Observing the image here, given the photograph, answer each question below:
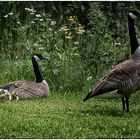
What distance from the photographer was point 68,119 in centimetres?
880

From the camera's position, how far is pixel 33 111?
31.1ft

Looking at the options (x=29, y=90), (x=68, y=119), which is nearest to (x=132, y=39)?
(x=68, y=119)

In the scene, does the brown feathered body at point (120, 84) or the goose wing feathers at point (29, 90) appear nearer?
the brown feathered body at point (120, 84)

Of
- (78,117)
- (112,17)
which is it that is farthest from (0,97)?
(112,17)

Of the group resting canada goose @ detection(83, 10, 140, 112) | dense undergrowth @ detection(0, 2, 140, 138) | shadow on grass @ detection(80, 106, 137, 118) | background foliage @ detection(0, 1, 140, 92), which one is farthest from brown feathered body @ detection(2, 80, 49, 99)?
resting canada goose @ detection(83, 10, 140, 112)

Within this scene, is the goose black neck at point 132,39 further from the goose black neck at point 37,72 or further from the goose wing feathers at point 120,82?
the goose black neck at point 37,72

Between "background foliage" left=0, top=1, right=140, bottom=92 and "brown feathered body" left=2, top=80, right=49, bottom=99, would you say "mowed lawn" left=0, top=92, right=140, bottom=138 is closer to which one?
"brown feathered body" left=2, top=80, right=49, bottom=99

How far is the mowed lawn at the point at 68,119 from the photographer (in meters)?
7.88

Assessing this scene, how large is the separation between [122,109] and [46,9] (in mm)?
9098

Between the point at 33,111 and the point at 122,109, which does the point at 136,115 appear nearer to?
the point at 122,109

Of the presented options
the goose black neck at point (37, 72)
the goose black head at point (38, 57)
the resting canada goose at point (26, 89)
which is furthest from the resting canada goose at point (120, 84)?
the goose black head at point (38, 57)

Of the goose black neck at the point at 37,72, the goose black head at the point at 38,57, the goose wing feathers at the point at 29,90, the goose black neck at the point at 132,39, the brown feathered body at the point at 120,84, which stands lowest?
the goose wing feathers at the point at 29,90

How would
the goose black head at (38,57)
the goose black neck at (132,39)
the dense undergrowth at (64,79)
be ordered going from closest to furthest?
the dense undergrowth at (64,79)
the goose black neck at (132,39)
the goose black head at (38,57)

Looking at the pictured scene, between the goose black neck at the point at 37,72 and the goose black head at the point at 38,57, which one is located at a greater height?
the goose black head at the point at 38,57
